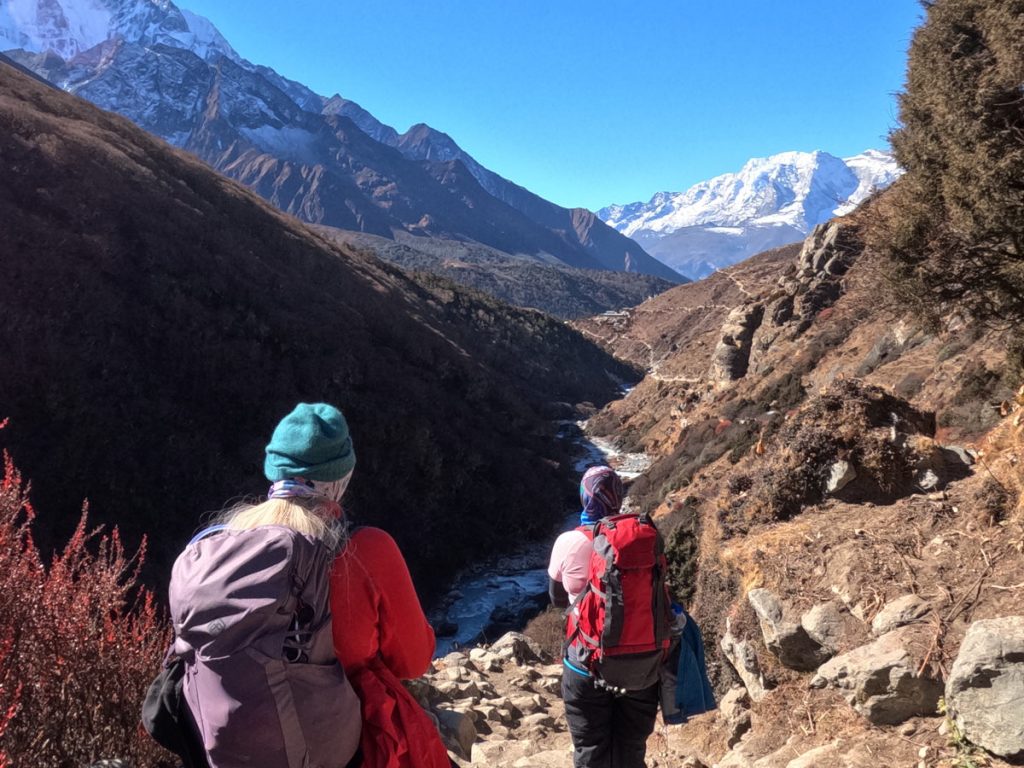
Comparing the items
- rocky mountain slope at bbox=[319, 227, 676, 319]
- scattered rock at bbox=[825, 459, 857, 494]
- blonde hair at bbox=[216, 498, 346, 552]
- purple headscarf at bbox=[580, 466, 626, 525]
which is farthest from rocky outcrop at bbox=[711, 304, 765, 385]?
rocky mountain slope at bbox=[319, 227, 676, 319]

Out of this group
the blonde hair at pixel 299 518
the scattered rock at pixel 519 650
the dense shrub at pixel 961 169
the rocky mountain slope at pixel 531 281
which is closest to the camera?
the blonde hair at pixel 299 518

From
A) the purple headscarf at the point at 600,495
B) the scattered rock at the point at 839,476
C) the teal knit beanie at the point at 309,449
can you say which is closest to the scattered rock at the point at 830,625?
the scattered rock at the point at 839,476

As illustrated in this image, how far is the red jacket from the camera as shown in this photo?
1765mm

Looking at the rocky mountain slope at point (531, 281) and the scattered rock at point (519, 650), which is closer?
the scattered rock at point (519, 650)

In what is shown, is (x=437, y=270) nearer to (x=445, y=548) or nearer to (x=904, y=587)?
(x=445, y=548)

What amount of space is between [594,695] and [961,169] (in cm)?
714

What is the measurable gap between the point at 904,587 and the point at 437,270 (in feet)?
395

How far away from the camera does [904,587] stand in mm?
4164

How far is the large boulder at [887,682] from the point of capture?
337cm

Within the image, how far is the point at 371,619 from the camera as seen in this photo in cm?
181

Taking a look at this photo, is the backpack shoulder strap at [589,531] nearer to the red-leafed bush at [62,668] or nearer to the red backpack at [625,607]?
the red backpack at [625,607]

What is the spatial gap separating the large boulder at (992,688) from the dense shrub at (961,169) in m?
5.48

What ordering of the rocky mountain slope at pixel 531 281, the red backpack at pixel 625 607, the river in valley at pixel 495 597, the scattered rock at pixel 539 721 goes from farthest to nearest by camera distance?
1. the rocky mountain slope at pixel 531 281
2. the river in valley at pixel 495 597
3. the scattered rock at pixel 539 721
4. the red backpack at pixel 625 607

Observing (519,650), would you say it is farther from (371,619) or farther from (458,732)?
(371,619)
